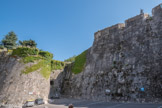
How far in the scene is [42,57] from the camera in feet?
62.7

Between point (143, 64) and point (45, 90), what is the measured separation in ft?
46.9

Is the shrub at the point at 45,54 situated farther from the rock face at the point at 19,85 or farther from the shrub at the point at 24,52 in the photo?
the rock face at the point at 19,85

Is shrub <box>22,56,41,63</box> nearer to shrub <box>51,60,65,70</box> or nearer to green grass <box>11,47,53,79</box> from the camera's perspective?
green grass <box>11,47,53,79</box>

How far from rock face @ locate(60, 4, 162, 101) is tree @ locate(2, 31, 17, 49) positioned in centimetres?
3140

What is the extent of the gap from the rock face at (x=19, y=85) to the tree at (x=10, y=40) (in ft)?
83.3

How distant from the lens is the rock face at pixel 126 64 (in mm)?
12320

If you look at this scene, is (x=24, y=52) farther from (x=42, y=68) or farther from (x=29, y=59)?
(x=42, y=68)

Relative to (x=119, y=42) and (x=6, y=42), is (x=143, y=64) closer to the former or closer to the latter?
(x=119, y=42)

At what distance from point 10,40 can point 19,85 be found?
3179cm

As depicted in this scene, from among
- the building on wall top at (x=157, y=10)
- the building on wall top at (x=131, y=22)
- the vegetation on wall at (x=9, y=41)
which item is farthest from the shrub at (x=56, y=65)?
the vegetation on wall at (x=9, y=41)

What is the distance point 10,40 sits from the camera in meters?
40.8

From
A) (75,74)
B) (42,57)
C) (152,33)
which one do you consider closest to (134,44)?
(152,33)

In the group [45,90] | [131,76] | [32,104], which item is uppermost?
[131,76]

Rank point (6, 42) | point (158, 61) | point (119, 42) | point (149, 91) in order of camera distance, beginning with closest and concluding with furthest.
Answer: point (149, 91), point (158, 61), point (119, 42), point (6, 42)
